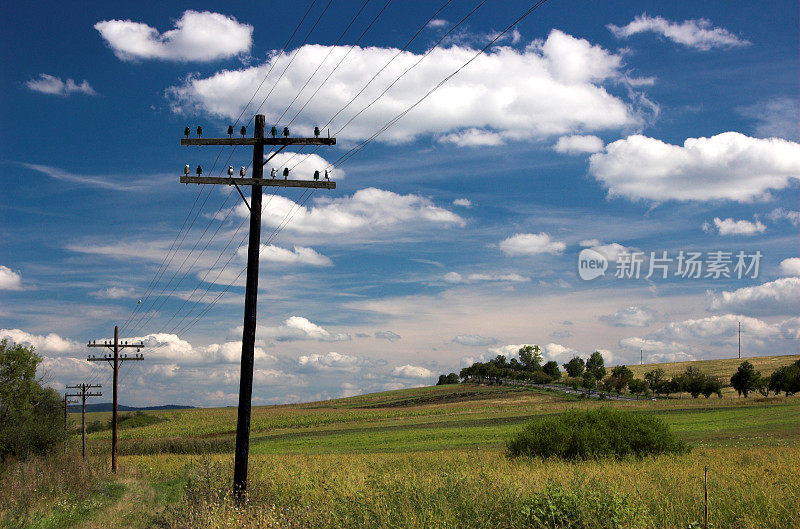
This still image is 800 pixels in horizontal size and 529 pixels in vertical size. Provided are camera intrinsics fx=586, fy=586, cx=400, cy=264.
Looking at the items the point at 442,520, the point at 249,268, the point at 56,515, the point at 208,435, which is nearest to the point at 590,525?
the point at 442,520

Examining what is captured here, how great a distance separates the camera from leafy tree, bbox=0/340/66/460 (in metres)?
47.4

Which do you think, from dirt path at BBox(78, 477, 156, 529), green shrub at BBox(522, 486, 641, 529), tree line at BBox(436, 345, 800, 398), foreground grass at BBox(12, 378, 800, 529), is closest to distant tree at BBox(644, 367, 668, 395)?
tree line at BBox(436, 345, 800, 398)

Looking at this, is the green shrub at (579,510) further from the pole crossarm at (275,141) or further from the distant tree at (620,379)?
the distant tree at (620,379)

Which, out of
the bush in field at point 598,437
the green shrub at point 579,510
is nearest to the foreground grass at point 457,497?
the green shrub at point 579,510

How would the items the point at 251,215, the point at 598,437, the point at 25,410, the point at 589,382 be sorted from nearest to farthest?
the point at 251,215 → the point at 598,437 → the point at 25,410 → the point at 589,382

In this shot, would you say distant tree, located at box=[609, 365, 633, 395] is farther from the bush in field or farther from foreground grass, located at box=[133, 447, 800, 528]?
foreground grass, located at box=[133, 447, 800, 528]

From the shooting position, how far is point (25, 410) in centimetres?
5144

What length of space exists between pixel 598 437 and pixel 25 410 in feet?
161

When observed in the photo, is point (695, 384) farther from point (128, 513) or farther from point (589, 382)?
point (128, 513)

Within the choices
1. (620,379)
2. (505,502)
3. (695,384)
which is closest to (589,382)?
(620,379)

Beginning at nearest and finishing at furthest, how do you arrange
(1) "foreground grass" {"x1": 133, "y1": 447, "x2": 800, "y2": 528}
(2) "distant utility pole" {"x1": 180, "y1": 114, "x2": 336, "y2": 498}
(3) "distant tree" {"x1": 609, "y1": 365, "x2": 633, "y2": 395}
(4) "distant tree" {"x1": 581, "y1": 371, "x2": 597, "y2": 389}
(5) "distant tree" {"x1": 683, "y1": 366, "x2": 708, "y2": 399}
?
(1) "foreground grass" {"x1": 133, "y1": 447, "x2": 800, "y2": 528} → (2) "distant utility pole" {"x1": 180, "y1": 114, "x2": 336, "y2": 498} → (5) "distant tree" {"x1": 683, "y1": 366, "x2": 708, "y2": 399} → (3) "distant tree" {"x1": 609, "y1": 365, "x2": 633, "y2": 395} → (4) "distant tree" {"x1": 581, "y1": 371, "x2": 597, "y2": 389}

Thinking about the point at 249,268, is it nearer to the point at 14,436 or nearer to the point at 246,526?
the point at 246,526

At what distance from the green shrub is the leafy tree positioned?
49.7 metres

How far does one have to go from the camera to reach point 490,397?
135m
